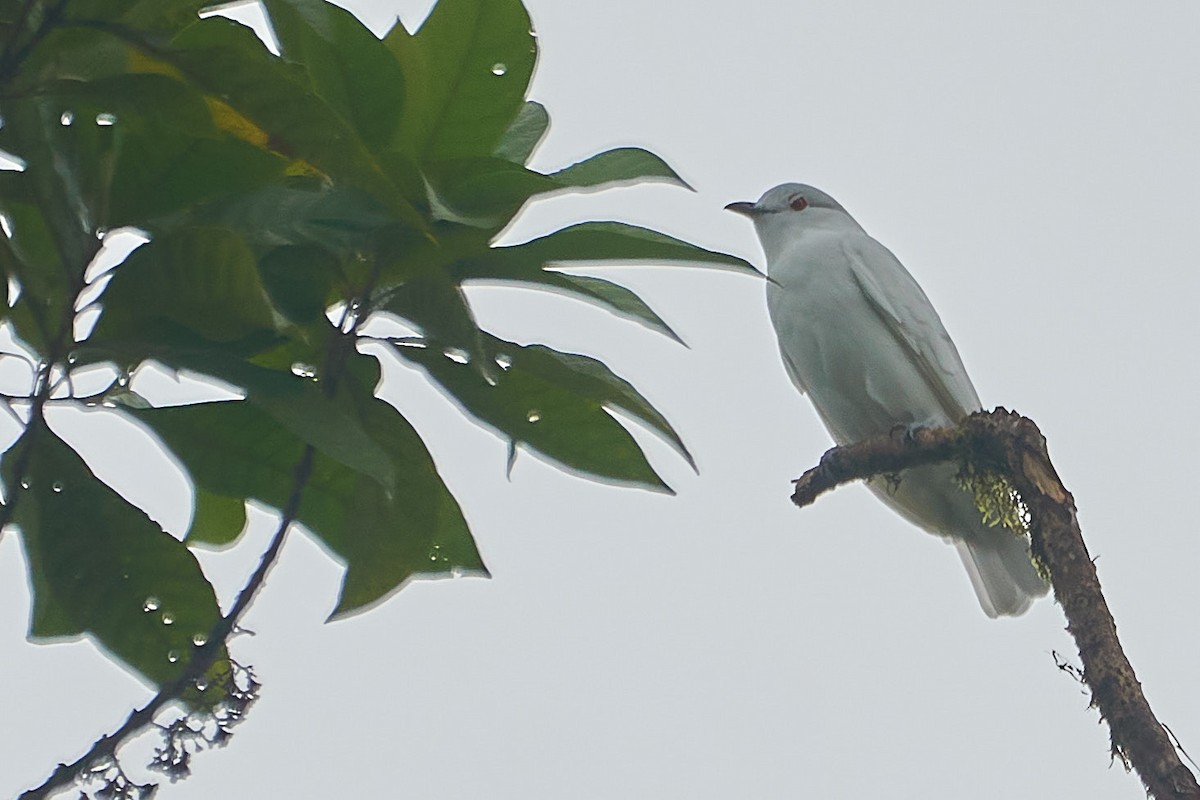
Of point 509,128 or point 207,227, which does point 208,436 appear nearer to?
point 207,227

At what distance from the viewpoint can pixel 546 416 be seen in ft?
6.48

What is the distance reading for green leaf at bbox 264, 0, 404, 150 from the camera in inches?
72.4

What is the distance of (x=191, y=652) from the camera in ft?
6.27

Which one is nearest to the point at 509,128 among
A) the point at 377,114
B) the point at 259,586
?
the point at 377,114

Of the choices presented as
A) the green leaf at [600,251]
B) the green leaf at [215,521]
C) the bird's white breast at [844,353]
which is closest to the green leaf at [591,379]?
the green leaf at [600,251]

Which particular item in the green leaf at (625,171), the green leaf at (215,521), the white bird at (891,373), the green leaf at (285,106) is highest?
the white bird at (891,373)

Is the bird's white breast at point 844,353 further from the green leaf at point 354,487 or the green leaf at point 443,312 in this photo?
the green leaf at point 443,312

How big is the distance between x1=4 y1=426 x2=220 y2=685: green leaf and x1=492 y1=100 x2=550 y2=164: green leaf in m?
0.77

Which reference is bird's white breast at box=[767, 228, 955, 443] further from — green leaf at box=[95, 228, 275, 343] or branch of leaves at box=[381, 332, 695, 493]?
green leaf at box=[95, 228, 275, 343]

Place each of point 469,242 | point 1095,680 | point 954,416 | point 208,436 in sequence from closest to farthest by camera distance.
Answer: point 469,242 < point 208,436 < point 1095,680 < point 954,416

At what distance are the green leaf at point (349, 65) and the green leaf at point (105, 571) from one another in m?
0.62

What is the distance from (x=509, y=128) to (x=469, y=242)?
32 cm

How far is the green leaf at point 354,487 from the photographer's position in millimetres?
1888

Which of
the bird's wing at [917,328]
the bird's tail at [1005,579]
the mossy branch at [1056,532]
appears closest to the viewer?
the mossy branch at [1056,532]
